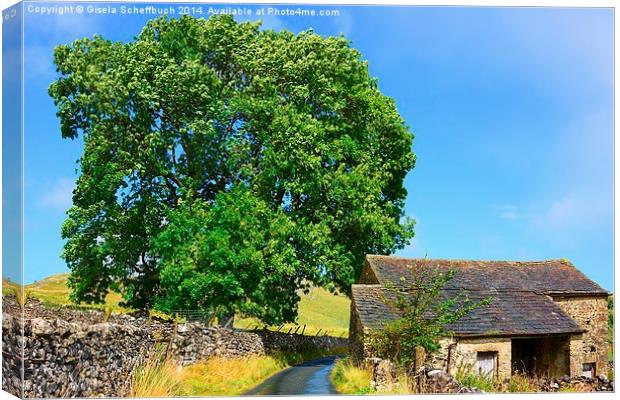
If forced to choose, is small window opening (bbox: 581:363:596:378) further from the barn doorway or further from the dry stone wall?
the dry stone wall

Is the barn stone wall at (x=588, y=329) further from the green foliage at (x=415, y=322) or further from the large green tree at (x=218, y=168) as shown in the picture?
the large green tree at (x=218, y=168)

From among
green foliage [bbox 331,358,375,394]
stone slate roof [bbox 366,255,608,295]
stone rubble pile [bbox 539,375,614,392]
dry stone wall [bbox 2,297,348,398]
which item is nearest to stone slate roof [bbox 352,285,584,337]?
stone slate roof [bbox 366,255,608,295]

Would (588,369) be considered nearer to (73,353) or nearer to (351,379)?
(351,379)

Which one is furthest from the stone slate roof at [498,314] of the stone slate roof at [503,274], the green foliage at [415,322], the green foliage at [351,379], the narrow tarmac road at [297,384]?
the narrow tarmac road at [297,384]

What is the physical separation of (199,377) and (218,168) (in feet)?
19.9

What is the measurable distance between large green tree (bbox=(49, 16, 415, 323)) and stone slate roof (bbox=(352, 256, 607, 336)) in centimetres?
188

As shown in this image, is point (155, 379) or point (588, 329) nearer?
point (155, 379)

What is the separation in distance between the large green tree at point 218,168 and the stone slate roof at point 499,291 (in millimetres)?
1880

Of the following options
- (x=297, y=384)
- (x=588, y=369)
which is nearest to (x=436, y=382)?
(x=297, y=384)

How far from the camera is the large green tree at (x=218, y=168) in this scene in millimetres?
18969

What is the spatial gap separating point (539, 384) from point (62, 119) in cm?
1065

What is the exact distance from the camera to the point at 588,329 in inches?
800

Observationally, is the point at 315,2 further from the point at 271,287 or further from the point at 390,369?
the point at 271,287

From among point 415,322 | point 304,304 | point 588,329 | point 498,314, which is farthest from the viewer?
point 304,304
